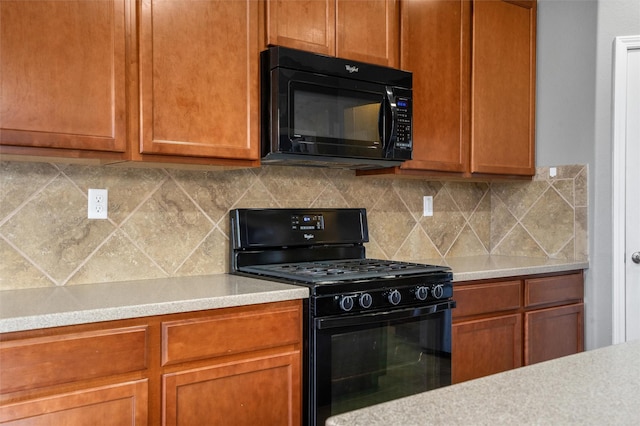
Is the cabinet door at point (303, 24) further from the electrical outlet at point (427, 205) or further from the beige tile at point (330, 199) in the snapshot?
the electrical outlet at point (427, 205)

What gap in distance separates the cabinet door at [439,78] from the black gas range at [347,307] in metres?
0.58

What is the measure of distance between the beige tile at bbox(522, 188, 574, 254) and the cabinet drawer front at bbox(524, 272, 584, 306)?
235 mm

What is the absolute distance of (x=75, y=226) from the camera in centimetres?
222

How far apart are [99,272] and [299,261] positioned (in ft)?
2.97

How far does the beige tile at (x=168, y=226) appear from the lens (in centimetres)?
237

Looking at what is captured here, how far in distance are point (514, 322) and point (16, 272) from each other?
7.44 ft

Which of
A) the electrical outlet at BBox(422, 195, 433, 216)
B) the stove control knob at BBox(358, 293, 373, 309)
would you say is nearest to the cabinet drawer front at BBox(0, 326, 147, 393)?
the stove control knob at BBox(358, 293, 373, 309)

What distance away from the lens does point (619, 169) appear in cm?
302

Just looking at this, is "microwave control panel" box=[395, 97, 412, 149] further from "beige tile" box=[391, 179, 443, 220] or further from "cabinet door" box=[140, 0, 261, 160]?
"cabinet door" box=[140, 0, 261, 160]

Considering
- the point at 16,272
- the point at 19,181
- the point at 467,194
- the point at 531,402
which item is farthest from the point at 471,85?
the point at 531,402

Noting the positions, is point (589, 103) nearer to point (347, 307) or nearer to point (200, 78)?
point (347, 307)

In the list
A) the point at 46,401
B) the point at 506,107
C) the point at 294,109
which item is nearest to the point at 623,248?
the point at 506,107

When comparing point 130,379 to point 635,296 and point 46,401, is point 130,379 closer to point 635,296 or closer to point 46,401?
point 46,401

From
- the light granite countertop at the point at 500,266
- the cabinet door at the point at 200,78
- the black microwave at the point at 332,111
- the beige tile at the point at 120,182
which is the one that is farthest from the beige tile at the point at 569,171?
the beige tile at the point at 120,182
